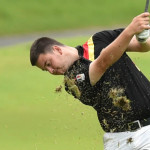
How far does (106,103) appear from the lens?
6.84 metres

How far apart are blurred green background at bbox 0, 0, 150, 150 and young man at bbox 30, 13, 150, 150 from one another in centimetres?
126

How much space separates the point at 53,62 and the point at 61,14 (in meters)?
24.3

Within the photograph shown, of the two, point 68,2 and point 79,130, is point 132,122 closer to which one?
point 79,130

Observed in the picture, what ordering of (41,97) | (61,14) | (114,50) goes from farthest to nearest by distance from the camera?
(61,14)
(41,97)
(114,50)

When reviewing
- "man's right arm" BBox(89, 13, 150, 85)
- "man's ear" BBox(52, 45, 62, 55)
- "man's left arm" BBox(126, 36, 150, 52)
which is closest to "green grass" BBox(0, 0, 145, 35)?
"man's left arm" BBox(126, 36, 150, 52)

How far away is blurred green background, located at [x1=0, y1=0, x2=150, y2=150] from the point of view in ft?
38.9

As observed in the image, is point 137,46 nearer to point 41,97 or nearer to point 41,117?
point 41,117

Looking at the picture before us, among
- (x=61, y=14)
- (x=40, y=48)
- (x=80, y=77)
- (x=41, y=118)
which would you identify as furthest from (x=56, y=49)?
(x=61, y=14)

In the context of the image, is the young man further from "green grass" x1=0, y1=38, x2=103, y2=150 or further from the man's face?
"green grass" x1=0, y1=38, x2=103, y2=150

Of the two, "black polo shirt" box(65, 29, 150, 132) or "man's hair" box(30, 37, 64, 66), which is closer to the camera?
"black polo shirt" box(65, 29, 150, 132)

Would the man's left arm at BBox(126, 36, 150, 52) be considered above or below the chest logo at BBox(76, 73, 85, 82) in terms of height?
above

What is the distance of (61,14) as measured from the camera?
31.1 m

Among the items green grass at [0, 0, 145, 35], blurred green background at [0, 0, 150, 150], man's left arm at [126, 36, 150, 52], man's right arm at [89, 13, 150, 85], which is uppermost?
man's right arm at [89, 13, 150, 85]

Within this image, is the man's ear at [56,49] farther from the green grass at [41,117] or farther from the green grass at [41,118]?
the green grass at [41,118]
